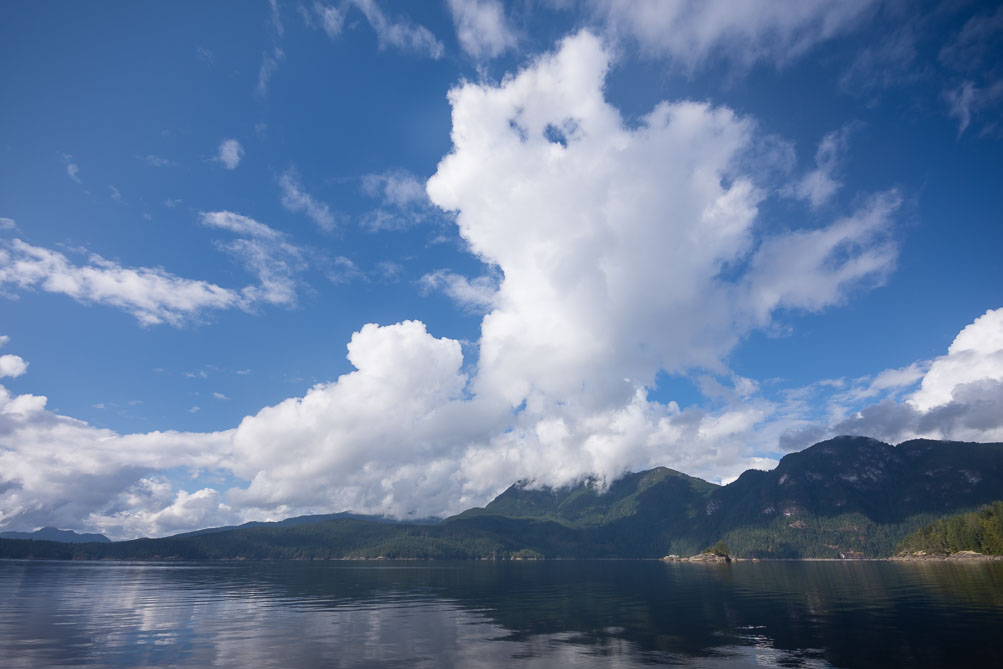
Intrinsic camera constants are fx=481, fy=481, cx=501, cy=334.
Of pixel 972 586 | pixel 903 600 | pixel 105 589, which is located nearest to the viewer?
pixel 903 600

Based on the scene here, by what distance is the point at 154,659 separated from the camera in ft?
167

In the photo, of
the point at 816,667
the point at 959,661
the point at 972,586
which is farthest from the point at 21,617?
the point at 972,586

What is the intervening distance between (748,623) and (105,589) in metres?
170

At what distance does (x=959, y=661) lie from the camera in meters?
44.7

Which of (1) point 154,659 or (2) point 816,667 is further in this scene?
(1) point 154,659

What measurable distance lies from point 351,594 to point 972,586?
145m

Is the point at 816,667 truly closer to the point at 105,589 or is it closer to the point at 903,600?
the point at 903,600

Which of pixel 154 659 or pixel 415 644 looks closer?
pixel 154 659

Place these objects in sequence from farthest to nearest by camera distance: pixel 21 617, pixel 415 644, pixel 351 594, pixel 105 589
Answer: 1. pixel 105 589
2. pixel 351 594
3. pixel 21 617
4. pixel 415 644

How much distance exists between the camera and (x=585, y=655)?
50719 millimetres

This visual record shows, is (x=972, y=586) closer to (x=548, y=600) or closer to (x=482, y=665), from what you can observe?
(x=548, y=600)

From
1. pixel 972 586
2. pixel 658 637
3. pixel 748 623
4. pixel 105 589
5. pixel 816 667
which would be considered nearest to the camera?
pixel 816 667

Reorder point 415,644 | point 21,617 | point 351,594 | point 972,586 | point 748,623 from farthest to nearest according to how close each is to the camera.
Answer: point 351,594, point 972,586, point 21,617, point 748,623, point 415,644

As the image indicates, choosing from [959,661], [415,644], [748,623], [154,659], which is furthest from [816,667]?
[154,659]
